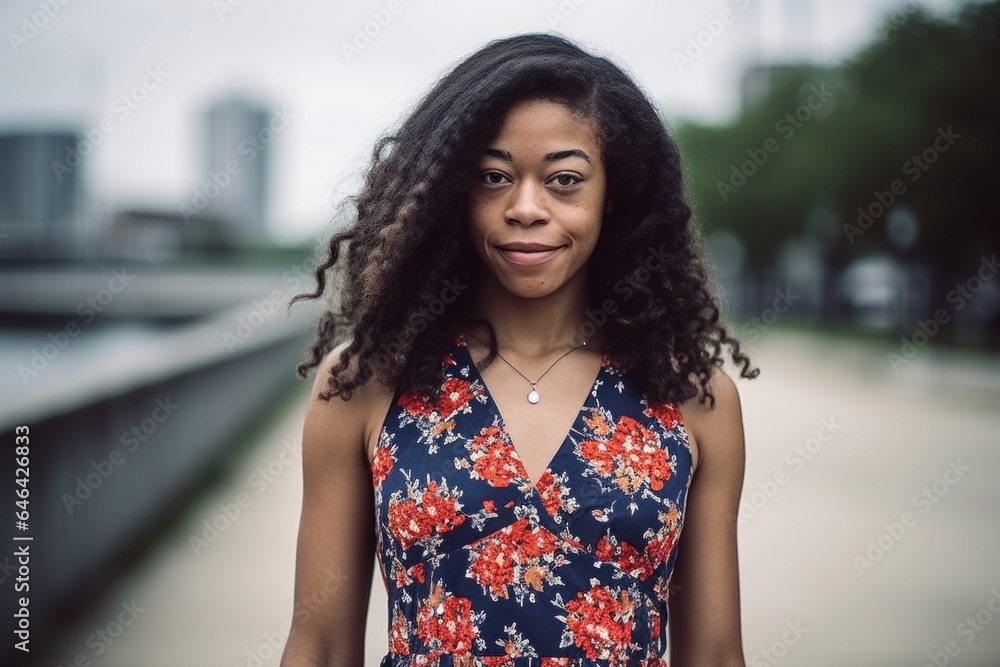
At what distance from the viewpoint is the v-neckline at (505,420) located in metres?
2.20

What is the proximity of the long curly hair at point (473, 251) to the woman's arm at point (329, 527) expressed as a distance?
64 mm

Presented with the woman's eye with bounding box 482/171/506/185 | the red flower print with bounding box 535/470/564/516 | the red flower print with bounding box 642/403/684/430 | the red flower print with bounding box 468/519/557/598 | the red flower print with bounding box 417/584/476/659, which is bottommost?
the red flower print with bounding box 417/584/476/659

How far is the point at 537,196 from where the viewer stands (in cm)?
221

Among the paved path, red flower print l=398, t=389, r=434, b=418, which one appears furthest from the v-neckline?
the paved path

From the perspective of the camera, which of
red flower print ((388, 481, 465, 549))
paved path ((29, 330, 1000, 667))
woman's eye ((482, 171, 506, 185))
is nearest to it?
red flower print ((388, 481, 465, 549))

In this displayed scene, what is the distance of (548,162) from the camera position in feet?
7.30

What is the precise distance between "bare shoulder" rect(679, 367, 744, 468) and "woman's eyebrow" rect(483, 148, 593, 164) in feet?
1.73

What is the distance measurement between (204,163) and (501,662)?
7134cm

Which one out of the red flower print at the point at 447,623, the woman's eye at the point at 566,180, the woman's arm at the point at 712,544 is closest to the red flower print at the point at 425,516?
the red flower print at the point at 447,623

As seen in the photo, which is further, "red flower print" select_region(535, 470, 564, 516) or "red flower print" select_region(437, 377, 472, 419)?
"red flower print" select_region(437, 377, 472, 419)

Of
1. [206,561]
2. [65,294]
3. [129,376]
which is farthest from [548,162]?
[65,294]

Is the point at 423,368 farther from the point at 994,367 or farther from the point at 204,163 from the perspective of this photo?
the point at 204,163

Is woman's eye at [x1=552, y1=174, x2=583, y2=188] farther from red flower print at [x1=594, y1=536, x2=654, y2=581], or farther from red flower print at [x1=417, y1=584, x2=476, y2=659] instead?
red flower print at [x1=417, y1=584, x2=476, y2=659]

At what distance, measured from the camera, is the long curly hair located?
2270 millimetres
